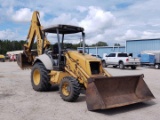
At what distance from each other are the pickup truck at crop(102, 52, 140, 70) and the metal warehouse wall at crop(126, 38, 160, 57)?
9639 mm

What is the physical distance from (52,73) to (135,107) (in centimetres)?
346

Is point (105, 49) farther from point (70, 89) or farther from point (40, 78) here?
point (70, 89)

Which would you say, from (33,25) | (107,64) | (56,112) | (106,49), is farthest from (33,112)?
(106,49)

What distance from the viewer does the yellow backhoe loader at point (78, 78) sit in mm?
7031

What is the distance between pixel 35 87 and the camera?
9.96 m

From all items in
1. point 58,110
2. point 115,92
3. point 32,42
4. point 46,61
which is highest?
point 32,42

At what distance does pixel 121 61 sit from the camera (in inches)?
1012

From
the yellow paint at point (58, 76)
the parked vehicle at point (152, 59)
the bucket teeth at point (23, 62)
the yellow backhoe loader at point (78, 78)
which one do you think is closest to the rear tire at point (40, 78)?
the yellow backhoe loader at point (78, 78)

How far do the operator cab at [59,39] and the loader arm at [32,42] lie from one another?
0.90 meters

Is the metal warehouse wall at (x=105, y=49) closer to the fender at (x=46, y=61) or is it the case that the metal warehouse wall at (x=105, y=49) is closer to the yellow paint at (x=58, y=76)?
the fender at (x=46, y=61)

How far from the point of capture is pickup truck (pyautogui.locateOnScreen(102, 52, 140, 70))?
25.0 m

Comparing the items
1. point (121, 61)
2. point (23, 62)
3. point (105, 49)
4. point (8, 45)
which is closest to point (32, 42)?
point (23, 62)

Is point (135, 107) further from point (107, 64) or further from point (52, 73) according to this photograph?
point (107, 64)

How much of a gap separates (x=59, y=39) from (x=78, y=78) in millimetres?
1883
